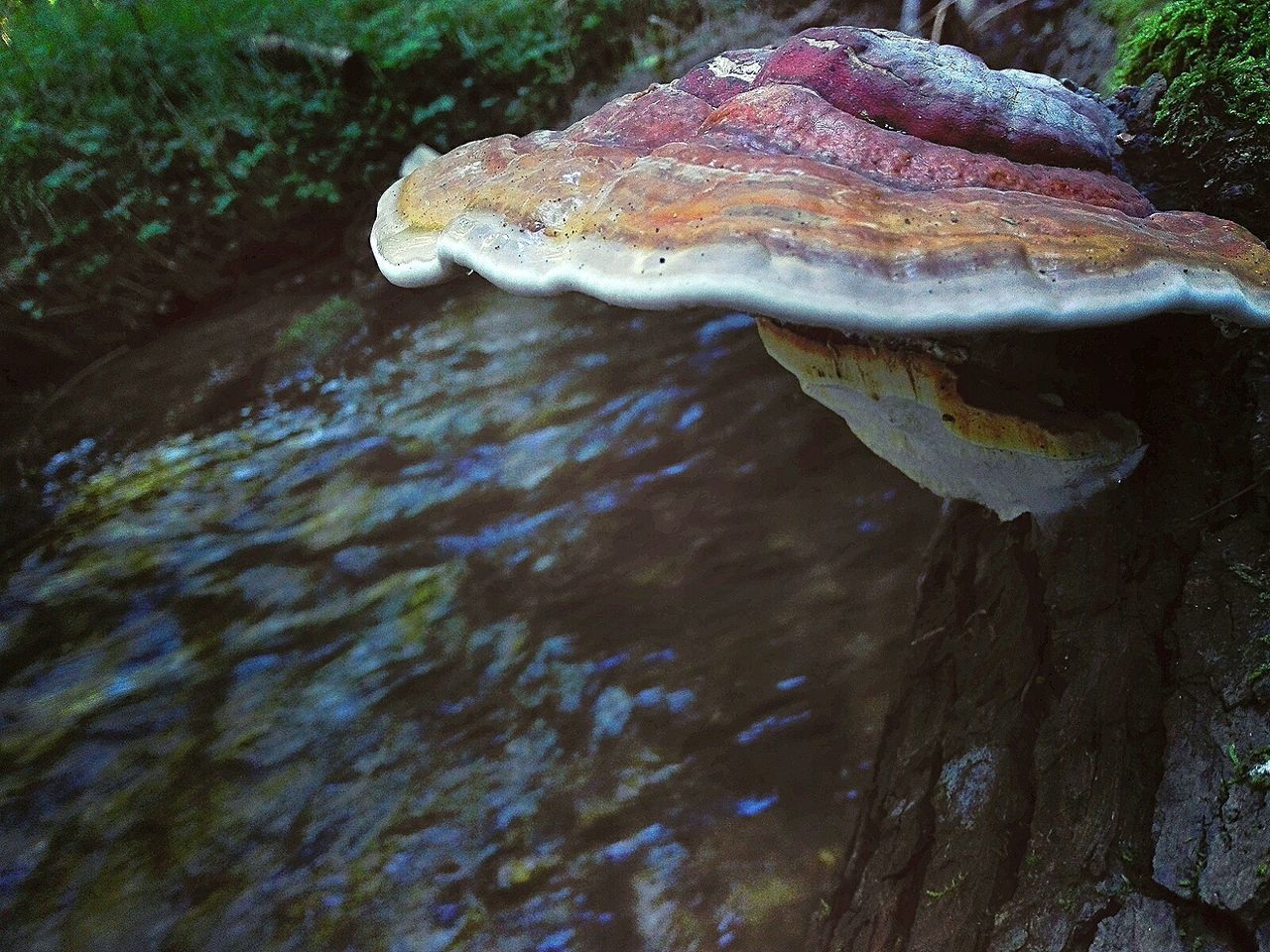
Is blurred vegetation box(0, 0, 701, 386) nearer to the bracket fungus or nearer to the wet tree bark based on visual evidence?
the bracket fungus

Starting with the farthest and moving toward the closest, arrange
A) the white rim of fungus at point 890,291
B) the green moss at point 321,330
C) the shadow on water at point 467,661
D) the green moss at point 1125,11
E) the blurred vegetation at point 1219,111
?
the green moss at point 321,330
the shadow on water at point 467,661
the green moss at point 1125,11
the blurred vegetation at point 1219,111
the white rim of fungus at point 890,291

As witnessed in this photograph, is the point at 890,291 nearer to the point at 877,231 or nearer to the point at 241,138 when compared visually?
the point at 877,231

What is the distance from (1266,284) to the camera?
39.7 inches

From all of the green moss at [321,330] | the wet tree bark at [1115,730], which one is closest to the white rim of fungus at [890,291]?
the wet tree bark at [1115,730]

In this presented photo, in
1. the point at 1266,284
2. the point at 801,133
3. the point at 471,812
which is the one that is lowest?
the point at 471,812

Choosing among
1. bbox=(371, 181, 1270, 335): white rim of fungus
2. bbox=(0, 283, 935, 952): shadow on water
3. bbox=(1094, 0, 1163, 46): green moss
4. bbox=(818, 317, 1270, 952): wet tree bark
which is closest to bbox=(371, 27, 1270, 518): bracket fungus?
bbox=(371, 181, 1270, 335): white rim of fungus

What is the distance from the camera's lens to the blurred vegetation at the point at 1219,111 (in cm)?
145

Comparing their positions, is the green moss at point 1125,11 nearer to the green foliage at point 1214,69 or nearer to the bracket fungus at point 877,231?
the green foliage at point 1214,69

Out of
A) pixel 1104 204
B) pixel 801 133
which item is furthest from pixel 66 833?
pixel 1104 204

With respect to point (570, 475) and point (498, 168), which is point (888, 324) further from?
point (570, 475)

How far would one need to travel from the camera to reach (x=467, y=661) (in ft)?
10.4

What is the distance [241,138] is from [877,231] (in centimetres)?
590

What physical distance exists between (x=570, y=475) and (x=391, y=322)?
6.88 ft

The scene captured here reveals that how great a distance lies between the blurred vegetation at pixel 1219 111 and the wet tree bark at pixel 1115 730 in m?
0.26
